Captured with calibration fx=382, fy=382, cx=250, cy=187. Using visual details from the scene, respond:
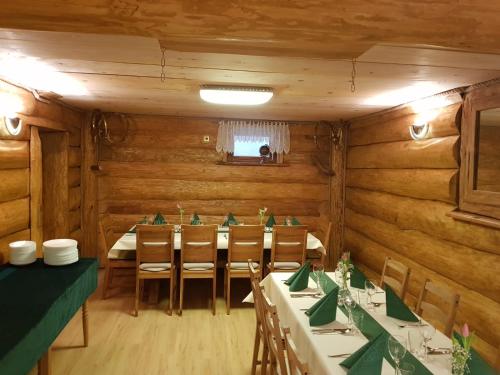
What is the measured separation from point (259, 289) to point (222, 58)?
5.02 feet

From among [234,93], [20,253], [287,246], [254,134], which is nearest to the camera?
[20,253]

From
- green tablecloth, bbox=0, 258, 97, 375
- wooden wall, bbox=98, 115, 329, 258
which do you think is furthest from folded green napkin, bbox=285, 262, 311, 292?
wooden wall, bbox=98, 115, 329, 258

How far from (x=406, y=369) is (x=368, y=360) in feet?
0.54

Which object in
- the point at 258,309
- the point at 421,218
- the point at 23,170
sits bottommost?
the point at 258,309

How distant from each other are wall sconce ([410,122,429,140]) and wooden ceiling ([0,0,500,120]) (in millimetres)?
313

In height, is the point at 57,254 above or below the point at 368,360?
above

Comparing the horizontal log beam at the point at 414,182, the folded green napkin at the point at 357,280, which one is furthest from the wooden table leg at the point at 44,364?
the horizontal log beam at the point at 414,182

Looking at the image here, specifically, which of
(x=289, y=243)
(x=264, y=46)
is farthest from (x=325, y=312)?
(x=289, y=243)

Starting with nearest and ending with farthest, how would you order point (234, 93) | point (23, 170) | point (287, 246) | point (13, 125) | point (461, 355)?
point (461, 355) → point (13, 125) → point (234, 93) → point (23, 170) → point (287, 246)

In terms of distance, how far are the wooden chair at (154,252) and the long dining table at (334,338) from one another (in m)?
1.57

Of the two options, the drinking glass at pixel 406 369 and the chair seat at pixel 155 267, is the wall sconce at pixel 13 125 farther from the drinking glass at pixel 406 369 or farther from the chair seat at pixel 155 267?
the drinking glass at pixel 406 369

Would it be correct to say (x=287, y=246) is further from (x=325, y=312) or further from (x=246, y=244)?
(x=325, y=312)

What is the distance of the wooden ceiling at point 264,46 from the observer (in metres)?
1.53

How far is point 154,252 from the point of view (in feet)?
13.3
